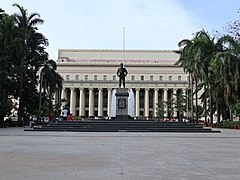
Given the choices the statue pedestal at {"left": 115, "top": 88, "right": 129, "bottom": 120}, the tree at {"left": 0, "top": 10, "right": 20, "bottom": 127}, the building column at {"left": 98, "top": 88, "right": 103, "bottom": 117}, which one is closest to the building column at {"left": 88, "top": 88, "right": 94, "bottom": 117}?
the building column at {"left": 98, "top": 88, "right": 103, "bottom": 117}

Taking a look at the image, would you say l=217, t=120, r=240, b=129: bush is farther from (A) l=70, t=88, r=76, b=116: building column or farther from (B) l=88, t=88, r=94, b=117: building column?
(A) l=70, t=88, r=76, b=116: building column

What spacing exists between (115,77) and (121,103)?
78.9 metres

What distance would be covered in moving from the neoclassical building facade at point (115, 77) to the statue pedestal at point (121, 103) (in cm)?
7660

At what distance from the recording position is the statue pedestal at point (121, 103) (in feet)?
111

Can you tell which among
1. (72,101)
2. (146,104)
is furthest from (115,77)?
(72,101)

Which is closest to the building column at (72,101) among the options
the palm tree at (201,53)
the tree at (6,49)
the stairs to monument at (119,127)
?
the palm tree at (201,53)

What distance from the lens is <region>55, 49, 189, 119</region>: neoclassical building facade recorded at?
11225 cm

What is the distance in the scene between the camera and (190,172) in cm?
789

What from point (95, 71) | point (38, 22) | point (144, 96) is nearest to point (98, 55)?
point (95, 71)

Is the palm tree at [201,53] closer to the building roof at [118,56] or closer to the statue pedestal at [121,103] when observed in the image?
the statue pedestal at [121,103]

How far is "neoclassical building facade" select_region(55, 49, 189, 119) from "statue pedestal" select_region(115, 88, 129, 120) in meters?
76.6

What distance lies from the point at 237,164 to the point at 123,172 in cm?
344

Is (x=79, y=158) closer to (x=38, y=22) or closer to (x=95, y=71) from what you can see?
(x=38, y=22)

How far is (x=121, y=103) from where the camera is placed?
112 ft
